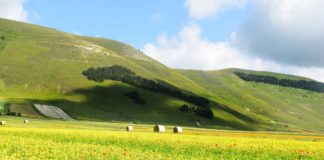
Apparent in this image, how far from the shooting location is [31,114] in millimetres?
174750

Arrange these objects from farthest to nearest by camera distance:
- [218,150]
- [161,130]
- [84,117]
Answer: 1. [84,117]
2. [161,130]
3. [218,150]

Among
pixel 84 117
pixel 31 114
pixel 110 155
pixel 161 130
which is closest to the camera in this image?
pixel 110 155

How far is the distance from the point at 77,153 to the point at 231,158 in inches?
392

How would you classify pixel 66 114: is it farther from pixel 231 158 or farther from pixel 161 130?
pixel 231 158

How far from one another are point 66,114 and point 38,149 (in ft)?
515

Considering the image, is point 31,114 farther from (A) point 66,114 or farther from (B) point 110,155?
(B) point 110,155

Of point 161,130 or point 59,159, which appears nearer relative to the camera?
point 59,159

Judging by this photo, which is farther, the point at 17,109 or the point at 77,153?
the point at 17,109

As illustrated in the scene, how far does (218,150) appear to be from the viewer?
134 ft

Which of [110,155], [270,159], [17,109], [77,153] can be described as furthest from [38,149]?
[17,109]

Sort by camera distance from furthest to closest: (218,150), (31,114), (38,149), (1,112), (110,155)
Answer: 1. (31,114)
2. (1,112)
3. (218,150)
4. (38,149)
5. (110,155)

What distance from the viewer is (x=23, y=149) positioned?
105 feet

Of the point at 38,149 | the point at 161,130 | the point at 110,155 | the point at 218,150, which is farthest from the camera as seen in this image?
the point at 161,130

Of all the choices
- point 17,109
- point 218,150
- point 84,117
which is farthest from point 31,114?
point 218,150
